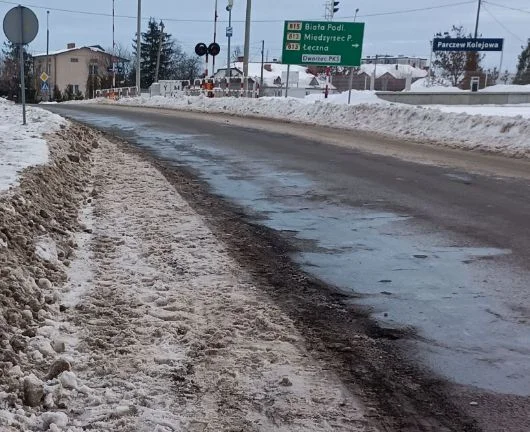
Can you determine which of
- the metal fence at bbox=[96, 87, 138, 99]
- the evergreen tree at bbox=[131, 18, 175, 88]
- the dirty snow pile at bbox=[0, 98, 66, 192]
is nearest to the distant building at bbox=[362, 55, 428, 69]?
the evergreen tree at bbox=[131, 18, 175, 88]

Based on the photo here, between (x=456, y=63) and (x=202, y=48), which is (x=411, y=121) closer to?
(x=202, y=48)

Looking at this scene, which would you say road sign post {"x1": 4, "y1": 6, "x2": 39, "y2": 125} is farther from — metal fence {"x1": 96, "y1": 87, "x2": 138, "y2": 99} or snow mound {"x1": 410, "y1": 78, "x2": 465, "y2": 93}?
metal fence {"x1": 96, "y1": 87, "x2": 138, "y2": 99}

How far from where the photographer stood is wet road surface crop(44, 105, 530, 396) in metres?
4.06

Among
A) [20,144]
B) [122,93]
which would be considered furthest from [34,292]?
[122,93]

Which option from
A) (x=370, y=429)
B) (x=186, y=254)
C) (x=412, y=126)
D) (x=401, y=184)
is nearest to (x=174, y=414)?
(x=370, y=429)

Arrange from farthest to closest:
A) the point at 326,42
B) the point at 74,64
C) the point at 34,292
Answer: the point at 74,64
the point at 326,42
the point at 34,292

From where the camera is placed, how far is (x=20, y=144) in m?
10.0

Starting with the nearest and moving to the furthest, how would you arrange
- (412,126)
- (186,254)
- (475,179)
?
(186,254) < (475,179) < (412,126)

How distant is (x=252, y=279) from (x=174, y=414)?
7.39 ft

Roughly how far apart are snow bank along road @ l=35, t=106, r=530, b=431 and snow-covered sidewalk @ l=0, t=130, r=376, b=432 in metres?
0.23

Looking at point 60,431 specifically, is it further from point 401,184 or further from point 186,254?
point 401,184

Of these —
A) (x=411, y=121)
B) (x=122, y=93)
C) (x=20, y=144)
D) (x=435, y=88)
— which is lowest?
(x=20, y=144)

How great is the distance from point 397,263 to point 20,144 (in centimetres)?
685

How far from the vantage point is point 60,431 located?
288 centimetres
